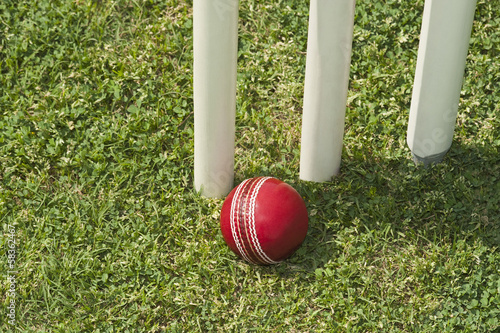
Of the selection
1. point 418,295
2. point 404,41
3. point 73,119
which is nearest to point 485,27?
point 404,41

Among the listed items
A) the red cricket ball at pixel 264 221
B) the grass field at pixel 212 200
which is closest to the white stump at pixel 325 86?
the grass field at pixel 212 200

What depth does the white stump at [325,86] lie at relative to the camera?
562cm

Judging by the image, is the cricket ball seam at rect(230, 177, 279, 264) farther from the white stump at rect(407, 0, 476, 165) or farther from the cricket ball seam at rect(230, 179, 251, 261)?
the white stump at rect(407, 0, 476, 165)

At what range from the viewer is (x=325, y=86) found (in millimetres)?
5930

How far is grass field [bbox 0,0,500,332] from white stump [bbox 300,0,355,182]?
229 millimetres

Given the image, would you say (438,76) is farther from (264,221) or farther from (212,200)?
(212,200)

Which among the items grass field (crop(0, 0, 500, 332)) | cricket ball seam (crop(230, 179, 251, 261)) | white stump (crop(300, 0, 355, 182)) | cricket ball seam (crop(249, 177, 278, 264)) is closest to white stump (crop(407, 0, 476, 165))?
grass field (crop(0, 0, 500, 332))

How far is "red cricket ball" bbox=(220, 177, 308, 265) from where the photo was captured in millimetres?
5730

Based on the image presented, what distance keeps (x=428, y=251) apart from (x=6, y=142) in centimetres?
334

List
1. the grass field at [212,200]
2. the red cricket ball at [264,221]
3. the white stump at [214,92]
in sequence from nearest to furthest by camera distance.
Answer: the white stump at [214,92]
the red cricket ball at [264,221]
the grass field at [212,200]

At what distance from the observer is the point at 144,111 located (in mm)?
6988

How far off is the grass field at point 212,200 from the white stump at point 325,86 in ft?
0.75

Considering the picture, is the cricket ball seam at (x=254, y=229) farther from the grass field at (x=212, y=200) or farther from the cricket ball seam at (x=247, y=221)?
the grass field at (x=212, y=200)

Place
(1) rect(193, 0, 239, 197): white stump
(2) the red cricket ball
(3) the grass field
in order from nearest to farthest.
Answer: (1) rect(193, 0, 239, 197): white stump, (2) the red cricket ball, (3) the grass field
